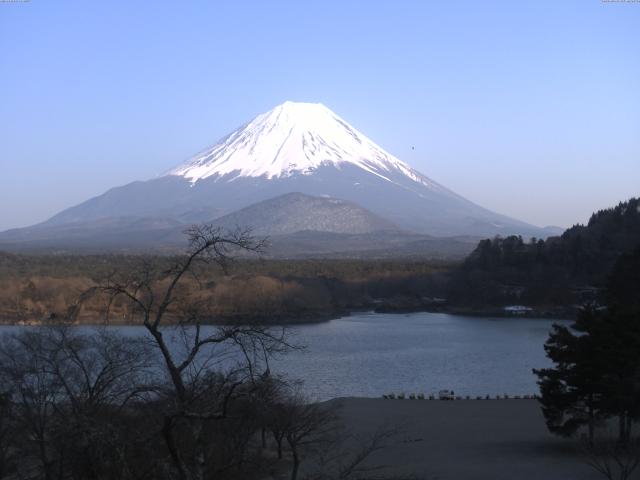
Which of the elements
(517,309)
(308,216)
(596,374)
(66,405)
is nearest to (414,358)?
(596,374)

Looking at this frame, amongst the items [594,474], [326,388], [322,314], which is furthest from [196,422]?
[322,314]

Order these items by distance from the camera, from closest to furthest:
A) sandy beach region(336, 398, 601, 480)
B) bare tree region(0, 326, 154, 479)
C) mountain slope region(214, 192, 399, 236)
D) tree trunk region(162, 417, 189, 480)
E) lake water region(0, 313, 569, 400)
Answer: tree trunk region(162, 417, 189, 480) → bare tree region(0, 326, 154, 479) → sandy beach region(336, 398, 601, 480) → lake water region(0, 313, 569, 400) → mountain slope region(214, 192, 399, 236)

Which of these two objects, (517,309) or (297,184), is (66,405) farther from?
(297,184)

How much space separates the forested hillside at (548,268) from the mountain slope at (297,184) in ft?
212

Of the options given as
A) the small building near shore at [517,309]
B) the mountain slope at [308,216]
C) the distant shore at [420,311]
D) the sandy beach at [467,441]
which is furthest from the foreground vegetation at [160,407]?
the mountain slope at [308,216]

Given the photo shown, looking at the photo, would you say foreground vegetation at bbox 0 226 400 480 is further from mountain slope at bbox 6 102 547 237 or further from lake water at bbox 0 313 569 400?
mountain slope at bbox 6 102 547 237

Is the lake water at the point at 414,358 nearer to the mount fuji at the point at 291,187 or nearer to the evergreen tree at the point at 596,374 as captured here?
the evergreen tree at the point at 596,374

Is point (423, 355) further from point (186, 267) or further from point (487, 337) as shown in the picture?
point (186, 267)

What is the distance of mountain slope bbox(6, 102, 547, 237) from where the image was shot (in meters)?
113

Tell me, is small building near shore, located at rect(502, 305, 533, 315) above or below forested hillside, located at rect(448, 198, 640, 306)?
below

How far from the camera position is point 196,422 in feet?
11.3

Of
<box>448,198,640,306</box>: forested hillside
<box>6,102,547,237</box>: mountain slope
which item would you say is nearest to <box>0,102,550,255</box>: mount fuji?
<box>6,102,547,237</box>: mountain slope

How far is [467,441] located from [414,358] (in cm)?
905

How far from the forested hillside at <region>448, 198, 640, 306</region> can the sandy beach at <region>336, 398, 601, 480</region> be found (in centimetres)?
2157
